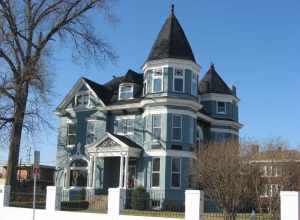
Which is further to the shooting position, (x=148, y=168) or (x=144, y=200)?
(x=148, y=168)

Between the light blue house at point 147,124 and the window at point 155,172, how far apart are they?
0.07m

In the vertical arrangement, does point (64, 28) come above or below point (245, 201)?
above

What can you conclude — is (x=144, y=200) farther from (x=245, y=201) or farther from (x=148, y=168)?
(x=245, y=201)

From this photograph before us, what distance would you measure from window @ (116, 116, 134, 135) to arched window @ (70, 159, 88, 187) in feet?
13.6

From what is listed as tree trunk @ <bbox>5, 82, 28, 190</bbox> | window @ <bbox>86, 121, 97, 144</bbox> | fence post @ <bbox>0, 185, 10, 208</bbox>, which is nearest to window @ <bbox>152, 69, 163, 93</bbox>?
window @ <bbox>86, 121, 97, 144</bbox>

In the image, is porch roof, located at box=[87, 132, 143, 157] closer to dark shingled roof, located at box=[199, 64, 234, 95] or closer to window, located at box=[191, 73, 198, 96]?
window, located at box=[191, 73, 198, 96]

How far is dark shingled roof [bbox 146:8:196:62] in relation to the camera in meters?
36.9

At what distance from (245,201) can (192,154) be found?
44.7ft

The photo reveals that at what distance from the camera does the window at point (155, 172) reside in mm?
36031

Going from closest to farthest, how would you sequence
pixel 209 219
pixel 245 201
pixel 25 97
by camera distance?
1. pixel 209 219
2. pixel 245 201
3. pixel 25 97

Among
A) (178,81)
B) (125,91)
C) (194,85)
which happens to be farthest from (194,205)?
(125,91)

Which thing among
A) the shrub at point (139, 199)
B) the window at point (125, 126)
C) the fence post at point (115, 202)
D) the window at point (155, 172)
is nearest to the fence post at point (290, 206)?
the fence post at point (115, 202)

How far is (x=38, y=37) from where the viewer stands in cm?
3312

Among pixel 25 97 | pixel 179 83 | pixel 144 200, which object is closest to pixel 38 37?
pixel 25 97
